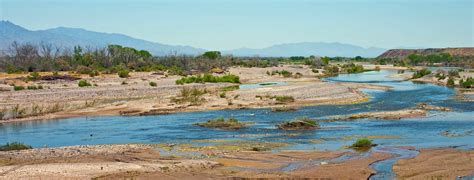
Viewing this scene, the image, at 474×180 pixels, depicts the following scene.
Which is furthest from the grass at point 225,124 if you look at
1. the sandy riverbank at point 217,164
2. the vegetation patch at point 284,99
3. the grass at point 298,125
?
the vegetation patch at point 284,99

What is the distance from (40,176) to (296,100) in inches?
1329

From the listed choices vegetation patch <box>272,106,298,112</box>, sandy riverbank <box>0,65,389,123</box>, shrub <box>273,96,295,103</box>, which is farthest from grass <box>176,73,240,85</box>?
vegetation patch <box>272,106,298,112</box>

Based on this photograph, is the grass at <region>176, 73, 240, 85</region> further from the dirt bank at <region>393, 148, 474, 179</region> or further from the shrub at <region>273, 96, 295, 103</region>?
the dirt bank at <region>393, 148, 474, 179</region>

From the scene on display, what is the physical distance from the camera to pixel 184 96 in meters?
51.3

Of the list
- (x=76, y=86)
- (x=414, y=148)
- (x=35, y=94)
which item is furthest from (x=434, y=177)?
(x=76, y=86)

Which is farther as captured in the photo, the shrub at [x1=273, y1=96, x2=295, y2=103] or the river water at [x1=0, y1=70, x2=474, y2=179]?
the shrub at [x1=273, y1=96, x2=295, y2=103]

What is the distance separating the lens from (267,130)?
3278 centimetres

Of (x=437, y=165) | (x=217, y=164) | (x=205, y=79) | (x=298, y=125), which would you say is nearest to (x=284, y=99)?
(x=298, y=125)

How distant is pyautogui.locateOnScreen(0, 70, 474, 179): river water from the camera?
28438 millimetres

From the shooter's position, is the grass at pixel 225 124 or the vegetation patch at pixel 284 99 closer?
the grass at pixel 225 124

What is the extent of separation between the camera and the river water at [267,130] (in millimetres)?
28438

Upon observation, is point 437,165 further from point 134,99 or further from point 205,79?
point 205,79

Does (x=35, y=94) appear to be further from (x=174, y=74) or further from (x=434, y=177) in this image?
(x=434, y=177)

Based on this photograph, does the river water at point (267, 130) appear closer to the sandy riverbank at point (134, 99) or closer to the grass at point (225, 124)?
the grass at point (225, 124)
